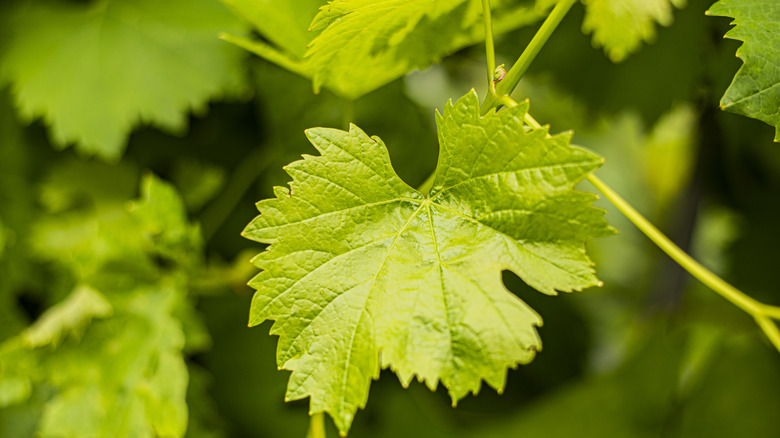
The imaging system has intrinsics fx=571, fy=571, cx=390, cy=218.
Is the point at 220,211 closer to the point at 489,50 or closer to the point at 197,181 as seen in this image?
the point at 197,181

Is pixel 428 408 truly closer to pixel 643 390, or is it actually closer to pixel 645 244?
pixel 643 390

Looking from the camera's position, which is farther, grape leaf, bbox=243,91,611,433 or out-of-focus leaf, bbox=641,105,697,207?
out-of-focus leaf, bbox=641,105,697,207

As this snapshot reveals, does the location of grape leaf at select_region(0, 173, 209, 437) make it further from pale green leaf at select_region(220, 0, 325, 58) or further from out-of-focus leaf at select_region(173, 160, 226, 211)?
pale green leaf at select_region(220, 0, 325, 58)

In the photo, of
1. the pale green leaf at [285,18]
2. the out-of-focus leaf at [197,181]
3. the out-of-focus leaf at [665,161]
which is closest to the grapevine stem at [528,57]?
the pale green leaf at [285,18]

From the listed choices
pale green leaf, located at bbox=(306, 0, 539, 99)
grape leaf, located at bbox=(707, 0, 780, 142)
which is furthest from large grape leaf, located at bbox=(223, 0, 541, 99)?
grape leaf, located at bbox=(707, 0, 780, 142)

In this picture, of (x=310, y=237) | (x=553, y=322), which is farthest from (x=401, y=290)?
(x=553, y=322)

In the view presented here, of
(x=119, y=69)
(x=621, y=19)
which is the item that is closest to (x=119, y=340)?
(x=119, y=69)
